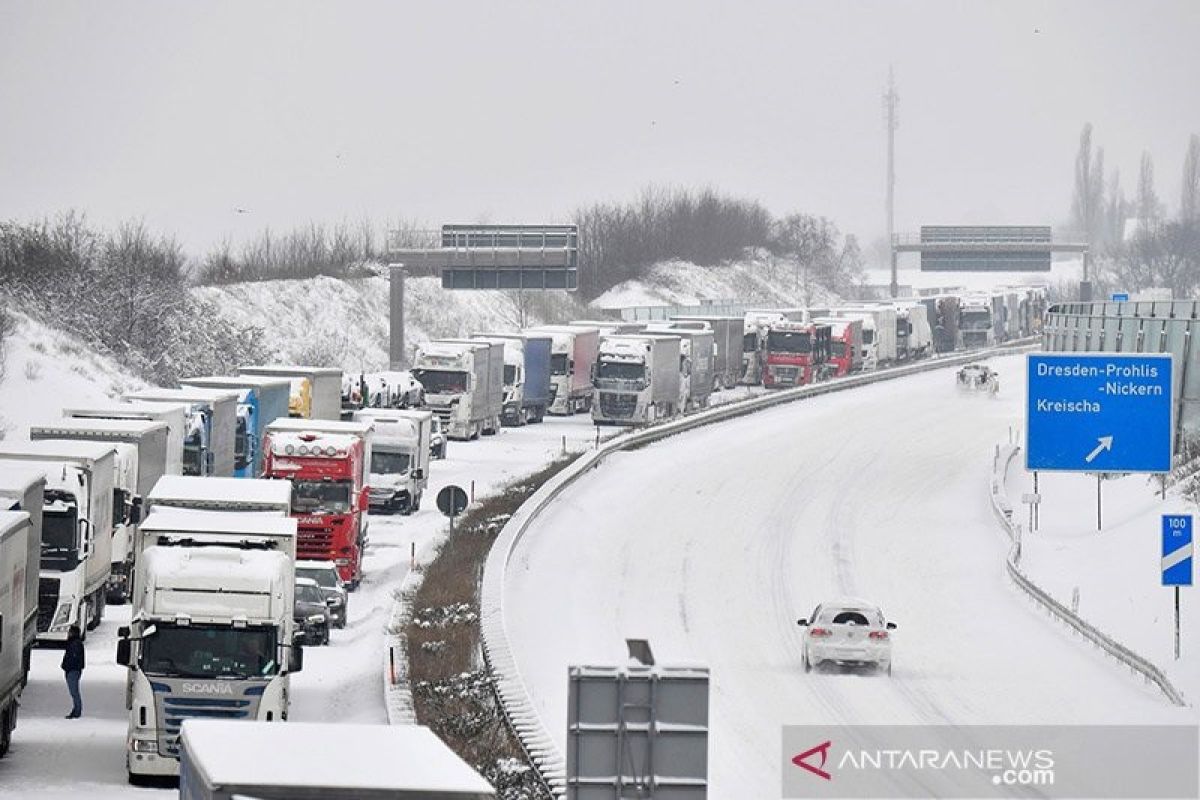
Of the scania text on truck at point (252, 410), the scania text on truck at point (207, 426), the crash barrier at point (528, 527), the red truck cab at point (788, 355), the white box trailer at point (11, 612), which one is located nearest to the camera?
the white box trailer at point (11, 612)

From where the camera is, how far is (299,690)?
3391 centimetres

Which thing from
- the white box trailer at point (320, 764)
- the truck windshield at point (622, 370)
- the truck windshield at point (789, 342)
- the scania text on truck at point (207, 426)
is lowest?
the white box trailer at point (320, 764)

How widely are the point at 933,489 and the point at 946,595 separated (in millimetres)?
18878

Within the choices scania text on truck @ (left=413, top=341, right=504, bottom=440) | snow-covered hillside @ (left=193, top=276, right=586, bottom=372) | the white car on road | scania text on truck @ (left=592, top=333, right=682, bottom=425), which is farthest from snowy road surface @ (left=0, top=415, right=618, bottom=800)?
snow-covered hillside @ (left=193, top=276, right=586, bottom=372)

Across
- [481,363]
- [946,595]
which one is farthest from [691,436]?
[946,595]

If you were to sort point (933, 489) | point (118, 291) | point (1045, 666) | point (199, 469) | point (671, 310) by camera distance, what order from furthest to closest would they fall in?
point (671, 310) → point (118, 291) → point (933, 489) → point (199, 469) → point (1045, 666)

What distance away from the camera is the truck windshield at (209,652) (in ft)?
89.5

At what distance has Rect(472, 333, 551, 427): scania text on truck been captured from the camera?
79750 millimetres

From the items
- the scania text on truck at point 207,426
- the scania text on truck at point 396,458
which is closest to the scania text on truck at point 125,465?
the scania text on truck at point 207,426

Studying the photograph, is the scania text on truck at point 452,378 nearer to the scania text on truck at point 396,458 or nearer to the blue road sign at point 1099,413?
the scania text on truck at point 396,458

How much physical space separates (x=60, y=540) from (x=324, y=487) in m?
9.80

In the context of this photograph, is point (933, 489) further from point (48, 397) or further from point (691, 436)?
point (48, 397)

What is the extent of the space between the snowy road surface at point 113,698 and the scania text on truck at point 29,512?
108cm

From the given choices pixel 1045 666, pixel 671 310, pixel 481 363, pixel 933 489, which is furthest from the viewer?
pixel 671 310
